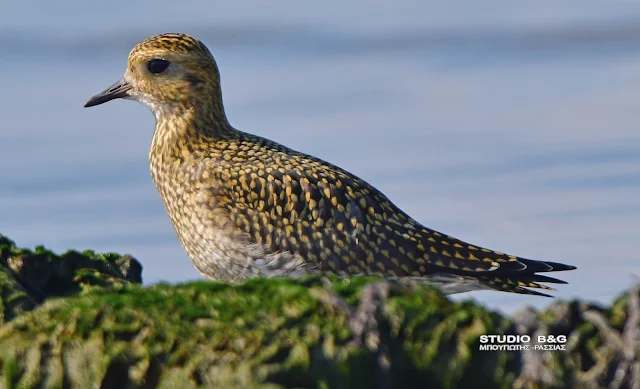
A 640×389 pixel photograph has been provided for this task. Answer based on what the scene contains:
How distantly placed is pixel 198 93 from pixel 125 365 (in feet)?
14.6

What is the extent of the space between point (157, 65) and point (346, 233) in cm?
→ 203

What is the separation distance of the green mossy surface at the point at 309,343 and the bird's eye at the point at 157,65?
401 centimetres

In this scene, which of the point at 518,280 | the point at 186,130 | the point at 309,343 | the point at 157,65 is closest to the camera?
the point at 309,343

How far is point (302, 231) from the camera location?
23.6 ft

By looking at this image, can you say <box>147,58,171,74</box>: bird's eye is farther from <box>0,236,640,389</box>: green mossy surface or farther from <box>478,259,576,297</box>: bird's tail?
<box>0,236,640,389</box>: green mossy surface

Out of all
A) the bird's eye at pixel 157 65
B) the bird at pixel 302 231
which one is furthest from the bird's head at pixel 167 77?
the bird at pixel 302 231

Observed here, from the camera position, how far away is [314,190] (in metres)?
7.30

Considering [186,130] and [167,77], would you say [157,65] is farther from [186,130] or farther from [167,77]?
[186,130]

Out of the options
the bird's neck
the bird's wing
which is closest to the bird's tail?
the bird's wing

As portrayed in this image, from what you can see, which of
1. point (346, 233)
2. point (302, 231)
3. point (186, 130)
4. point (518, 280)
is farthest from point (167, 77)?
point (518, 280)

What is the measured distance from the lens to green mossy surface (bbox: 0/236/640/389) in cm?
409

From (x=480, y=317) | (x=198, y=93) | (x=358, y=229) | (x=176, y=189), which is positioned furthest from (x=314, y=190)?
(x=480, y=317)

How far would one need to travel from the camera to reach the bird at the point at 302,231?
7.15 m

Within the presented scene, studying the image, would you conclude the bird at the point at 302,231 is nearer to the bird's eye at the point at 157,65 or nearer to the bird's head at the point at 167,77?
the bird's head at the point at 167,77
